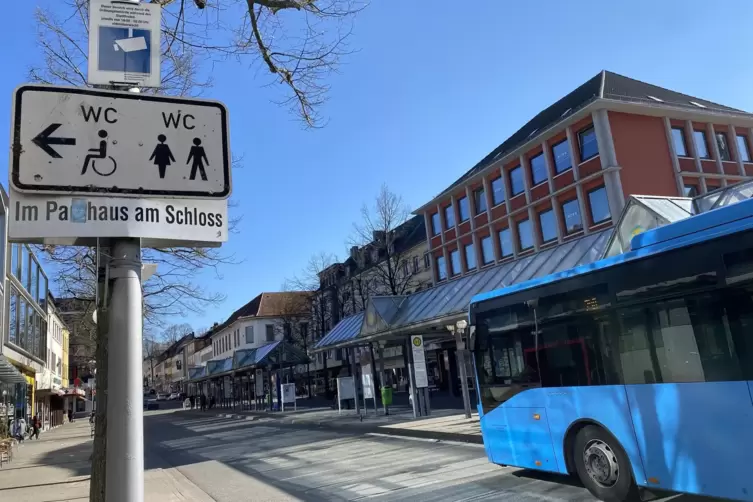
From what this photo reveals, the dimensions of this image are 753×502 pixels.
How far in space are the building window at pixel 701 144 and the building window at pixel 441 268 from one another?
19.8 metres

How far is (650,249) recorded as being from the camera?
7.07 m

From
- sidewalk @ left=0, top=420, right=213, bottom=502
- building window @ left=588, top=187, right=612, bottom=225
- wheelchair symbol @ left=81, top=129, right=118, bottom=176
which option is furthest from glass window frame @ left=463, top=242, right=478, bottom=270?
wheelchair symbol @ left=81, top=129, right=118, bottom=176

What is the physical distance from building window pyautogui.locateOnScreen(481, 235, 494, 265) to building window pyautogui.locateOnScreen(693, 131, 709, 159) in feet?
46.7

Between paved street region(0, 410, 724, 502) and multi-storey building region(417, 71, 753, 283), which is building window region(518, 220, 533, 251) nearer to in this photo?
multi-storey building region(417, 71, 753, 283)

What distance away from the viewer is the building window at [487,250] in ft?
139

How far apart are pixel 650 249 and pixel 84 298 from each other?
1954 cm

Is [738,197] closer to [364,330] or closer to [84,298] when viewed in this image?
[364,330]

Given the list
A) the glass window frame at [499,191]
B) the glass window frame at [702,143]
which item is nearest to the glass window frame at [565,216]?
the glass window frame at [499,191]

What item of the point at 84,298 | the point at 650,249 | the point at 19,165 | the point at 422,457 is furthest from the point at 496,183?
the point at 19,165

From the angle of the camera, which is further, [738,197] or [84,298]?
[84,298]

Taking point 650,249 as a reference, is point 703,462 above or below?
below

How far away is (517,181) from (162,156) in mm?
38970

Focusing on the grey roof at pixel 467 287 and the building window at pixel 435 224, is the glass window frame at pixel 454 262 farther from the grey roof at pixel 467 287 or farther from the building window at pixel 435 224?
the grey roof at pixel 467 287

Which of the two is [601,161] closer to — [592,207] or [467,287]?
[592,207]
